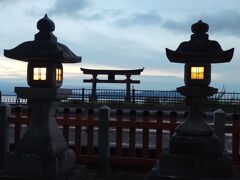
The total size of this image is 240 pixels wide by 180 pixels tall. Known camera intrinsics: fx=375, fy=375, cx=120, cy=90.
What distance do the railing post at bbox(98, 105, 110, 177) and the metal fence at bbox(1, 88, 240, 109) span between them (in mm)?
13107

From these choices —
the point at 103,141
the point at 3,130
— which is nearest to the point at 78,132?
the point at 103,141

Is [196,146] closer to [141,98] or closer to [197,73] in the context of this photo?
[197,73]

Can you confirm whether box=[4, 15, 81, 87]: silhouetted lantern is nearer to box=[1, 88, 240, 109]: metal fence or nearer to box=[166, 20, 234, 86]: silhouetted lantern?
box=[166, 20, 234, 86]: silhouetted lantern

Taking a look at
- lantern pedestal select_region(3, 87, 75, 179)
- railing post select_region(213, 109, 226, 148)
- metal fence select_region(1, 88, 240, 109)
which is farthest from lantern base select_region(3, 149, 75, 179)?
metal fence select_region(1, 88, 240, 109)

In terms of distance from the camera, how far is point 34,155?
19.4 ft

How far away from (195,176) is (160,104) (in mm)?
15491

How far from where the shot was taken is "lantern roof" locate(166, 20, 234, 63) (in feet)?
18.9

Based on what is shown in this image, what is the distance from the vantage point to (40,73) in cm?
607

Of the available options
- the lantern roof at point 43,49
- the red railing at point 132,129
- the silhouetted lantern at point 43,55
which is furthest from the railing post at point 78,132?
the lantern roof at point 43,49

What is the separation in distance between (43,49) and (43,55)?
14 centimetres

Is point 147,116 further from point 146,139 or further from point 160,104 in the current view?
point 160,104

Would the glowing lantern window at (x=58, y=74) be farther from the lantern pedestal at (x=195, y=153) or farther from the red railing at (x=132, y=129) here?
the lantern pedestal at (x=195, y=153)

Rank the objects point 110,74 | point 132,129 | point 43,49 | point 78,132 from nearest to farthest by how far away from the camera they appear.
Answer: point 43,49, point 132,129, point 78,132, point 110,74

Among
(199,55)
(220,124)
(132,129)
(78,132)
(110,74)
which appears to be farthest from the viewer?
(110,74)
